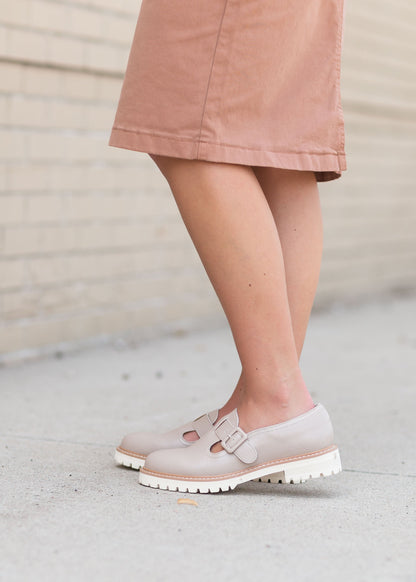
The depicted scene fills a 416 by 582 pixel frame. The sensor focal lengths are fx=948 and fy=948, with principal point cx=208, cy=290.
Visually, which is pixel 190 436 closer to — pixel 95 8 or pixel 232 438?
pixel 232 438

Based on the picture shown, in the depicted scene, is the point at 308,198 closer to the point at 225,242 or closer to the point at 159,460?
the point at 225,242

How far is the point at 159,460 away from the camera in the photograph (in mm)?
2121

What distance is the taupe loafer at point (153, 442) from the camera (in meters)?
2.23

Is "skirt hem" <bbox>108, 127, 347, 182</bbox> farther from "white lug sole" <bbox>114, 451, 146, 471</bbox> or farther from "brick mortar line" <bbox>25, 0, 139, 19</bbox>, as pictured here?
"brick mortar line" <bbox>25, 0, 139, 19</bbox>

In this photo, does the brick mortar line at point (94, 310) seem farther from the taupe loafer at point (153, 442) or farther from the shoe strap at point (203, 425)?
the shoe strap at point (203, 425)

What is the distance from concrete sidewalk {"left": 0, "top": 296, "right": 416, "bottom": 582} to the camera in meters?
1.67

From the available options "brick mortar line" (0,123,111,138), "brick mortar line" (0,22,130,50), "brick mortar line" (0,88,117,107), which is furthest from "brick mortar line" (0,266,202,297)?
"brick mortar line" (0,22,130,50)

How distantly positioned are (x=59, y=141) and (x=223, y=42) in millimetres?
2015

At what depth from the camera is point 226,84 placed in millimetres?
1976

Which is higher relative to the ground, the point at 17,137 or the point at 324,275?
the point at 17,137

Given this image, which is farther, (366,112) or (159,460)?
(366,112)

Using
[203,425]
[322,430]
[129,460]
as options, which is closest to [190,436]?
[203,425]

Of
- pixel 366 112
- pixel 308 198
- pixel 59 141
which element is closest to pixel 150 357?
pixel 59 141

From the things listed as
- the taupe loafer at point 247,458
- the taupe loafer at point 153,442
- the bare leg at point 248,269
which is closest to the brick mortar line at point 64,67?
the bare leg at point 248,269
